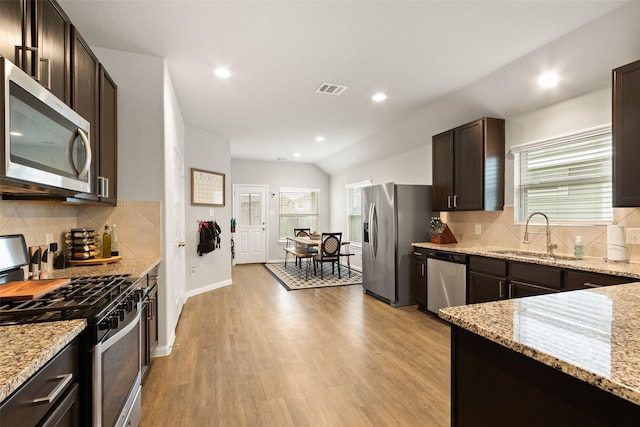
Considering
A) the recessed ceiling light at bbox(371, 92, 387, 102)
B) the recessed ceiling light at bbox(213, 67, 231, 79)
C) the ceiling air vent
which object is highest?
the ceiling air vent

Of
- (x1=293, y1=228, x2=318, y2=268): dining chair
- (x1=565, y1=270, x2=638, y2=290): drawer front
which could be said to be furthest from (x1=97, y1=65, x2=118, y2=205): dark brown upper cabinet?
(x1=293, y1=228, x2=318, y2=268): dining chair

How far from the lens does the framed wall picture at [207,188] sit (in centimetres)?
505

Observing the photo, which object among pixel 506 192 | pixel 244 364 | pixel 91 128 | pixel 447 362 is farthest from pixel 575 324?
pixel 506 192

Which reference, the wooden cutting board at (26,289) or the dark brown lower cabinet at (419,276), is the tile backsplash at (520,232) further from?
the wooden cutting board at (26,289)

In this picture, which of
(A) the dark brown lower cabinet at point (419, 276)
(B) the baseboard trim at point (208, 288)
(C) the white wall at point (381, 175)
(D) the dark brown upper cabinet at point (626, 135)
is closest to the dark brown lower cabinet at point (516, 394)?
(D) the dark brown upper cabinet at point (626, 135)

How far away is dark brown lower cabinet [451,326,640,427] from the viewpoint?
0.74m

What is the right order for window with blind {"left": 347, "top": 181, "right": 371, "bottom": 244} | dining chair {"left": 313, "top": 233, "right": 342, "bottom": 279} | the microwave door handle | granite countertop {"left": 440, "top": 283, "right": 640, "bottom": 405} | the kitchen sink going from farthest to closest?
window with blind {"left": 347, "top": 181, "right": 371, "bottom": 244} → dining chair {"left": 313, "top": 233, "right": 342, "bottom": 279} → the kitchen sink → the microwave door handle → granite countertop {"left": 440, "top": 283, "right": 640, "bottom": 405}

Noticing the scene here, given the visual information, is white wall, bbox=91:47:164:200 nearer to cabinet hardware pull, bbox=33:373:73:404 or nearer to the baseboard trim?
cabinet hardware pull, bbox=33:373:73:404

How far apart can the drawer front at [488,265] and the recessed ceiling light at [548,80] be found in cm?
166

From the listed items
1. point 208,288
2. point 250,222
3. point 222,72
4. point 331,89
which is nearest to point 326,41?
point 331,89

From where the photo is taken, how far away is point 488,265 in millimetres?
3131

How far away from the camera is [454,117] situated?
13.1ft

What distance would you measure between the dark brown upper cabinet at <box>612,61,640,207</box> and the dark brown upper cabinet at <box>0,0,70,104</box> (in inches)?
136

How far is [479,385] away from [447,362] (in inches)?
74.3
